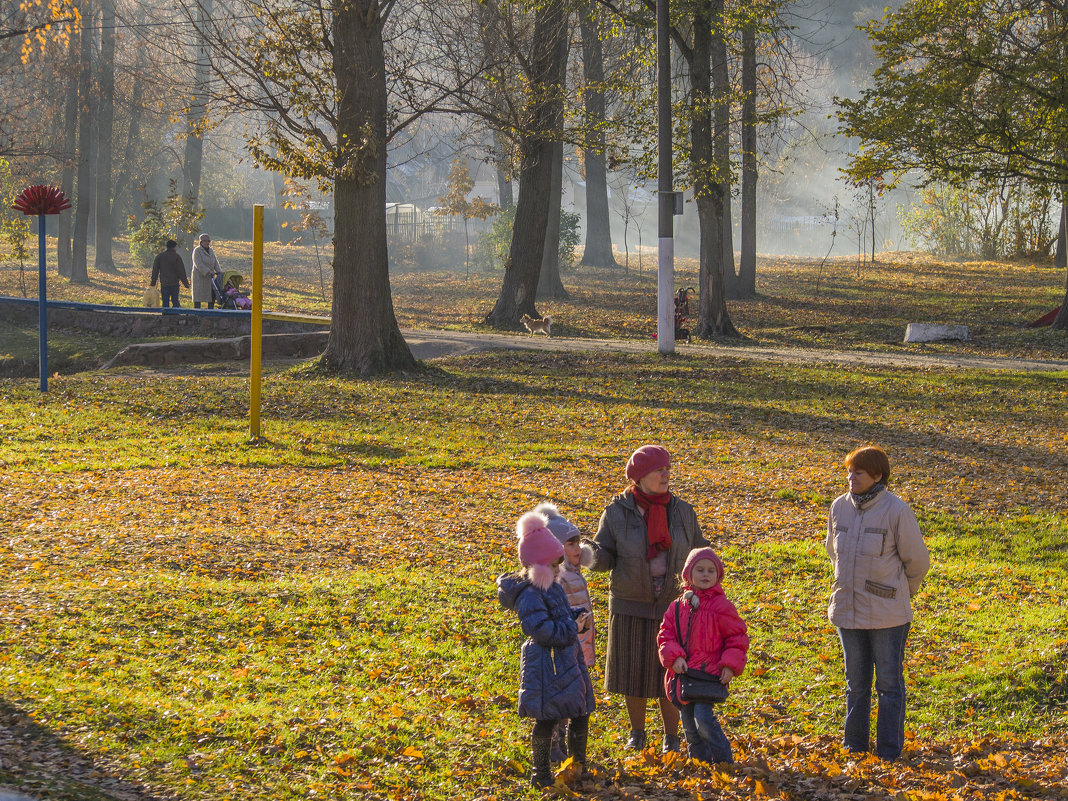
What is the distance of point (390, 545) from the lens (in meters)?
8.39

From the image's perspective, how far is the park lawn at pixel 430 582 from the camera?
458cm

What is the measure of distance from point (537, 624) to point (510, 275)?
1914 centimetres

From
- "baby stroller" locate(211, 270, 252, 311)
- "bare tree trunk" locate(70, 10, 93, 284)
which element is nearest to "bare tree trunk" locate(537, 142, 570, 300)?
"baby stroller" locate(211, 270, 252, 311)

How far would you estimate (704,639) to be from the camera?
460cm

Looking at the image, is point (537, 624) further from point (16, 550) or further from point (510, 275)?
point (510, 275)

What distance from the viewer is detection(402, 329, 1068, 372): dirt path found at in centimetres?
1764

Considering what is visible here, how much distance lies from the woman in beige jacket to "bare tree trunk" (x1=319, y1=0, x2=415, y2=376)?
11569mm

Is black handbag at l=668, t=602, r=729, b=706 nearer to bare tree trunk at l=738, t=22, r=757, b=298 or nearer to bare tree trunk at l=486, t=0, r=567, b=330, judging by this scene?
bare tree trunk at l=486, t=0, r=567, b=330

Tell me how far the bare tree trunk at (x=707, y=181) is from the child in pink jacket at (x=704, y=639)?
617 inches

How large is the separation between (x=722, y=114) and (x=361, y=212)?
9.89 meters

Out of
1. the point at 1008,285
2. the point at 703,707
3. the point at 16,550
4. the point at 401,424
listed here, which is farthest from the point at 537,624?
the point at 1008,285

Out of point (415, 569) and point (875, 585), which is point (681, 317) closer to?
point (415, 569)

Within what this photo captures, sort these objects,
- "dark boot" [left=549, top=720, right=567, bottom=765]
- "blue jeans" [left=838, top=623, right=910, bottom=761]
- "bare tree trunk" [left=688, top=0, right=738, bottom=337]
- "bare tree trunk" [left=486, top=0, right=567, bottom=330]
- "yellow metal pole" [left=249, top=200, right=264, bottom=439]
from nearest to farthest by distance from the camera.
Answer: "dark boot" [left=549, top=720, right=567, bottom=765]
"blue jeans" [left=838, top=623, right=910, bottom=761]
"yellow metal pole" [left=249, top=200, right=264, bottom=439]
"bare tree trunk" [left=486, top=0, right=567, bottom=330]
"bare tree trunk" [left=688, top=0, right=738, bottom=337]

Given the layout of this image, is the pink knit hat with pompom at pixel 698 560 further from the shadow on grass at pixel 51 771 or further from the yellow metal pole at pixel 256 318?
the yellow metal pole at pixel 256 318
